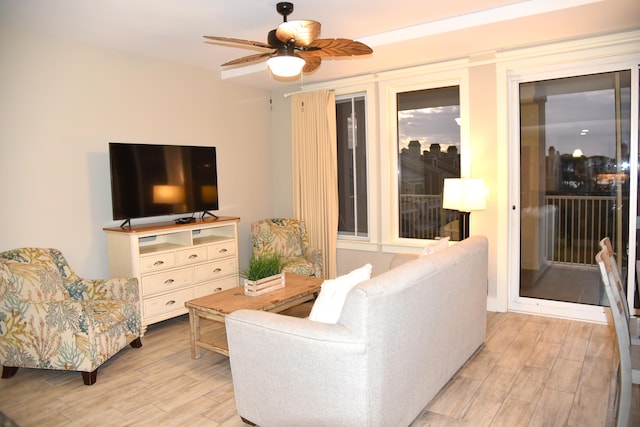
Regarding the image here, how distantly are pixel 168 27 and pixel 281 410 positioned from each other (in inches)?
123

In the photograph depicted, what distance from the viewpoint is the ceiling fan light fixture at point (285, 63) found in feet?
9.94

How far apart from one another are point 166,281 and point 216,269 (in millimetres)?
586

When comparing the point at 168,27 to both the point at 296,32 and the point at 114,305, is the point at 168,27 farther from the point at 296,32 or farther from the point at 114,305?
the point at 114,305

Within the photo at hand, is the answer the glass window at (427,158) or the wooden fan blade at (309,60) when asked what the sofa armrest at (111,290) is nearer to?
the wooden fan blade at (309,60)

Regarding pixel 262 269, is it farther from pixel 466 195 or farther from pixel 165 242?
pixel 466 195

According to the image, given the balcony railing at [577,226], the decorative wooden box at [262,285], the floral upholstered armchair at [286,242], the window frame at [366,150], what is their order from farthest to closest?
the window frame at [366,150], the floral upholstered armchair at [286,242], the balcony railing at [577,226], the decorative wooden box at [262,285]

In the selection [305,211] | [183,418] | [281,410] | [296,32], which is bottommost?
[183,418]

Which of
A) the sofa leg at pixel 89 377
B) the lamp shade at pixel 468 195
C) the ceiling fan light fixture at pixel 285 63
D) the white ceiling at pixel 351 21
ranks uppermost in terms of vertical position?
the white ceiling at pixel 351 21

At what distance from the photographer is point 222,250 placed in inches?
182

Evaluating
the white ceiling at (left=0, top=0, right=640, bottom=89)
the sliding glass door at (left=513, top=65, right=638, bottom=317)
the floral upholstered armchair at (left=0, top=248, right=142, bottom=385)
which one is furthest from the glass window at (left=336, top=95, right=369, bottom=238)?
the floral upholstered armchair at (left=0, top=248, right=142, bottom=385)

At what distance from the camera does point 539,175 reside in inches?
169

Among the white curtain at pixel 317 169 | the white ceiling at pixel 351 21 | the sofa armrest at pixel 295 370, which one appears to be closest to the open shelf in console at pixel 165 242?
the white curtain at pixel 317 169

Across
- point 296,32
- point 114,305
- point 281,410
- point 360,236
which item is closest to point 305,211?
point 360,236

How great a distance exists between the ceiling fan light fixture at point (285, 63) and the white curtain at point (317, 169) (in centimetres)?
224
